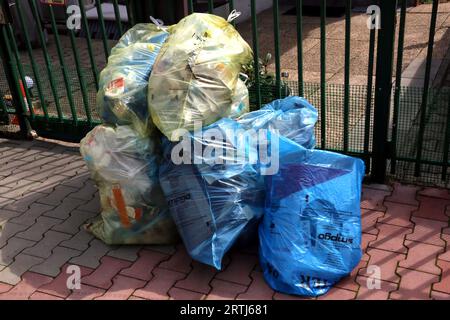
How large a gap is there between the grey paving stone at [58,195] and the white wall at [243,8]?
4610 mm

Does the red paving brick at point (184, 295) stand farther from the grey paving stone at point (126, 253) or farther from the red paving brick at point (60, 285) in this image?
the red paving brick at point (60, 285)

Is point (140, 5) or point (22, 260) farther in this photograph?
point (140, 5)

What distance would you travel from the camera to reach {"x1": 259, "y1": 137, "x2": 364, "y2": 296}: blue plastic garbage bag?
278cm

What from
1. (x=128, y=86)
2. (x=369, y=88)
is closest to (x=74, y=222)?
(x=128, y=86)

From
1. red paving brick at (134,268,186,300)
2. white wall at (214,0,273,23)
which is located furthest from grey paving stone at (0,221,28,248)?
white wall at (214,0,273,23)

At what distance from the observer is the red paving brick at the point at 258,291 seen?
281 cm

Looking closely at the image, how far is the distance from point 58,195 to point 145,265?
1.16 meters

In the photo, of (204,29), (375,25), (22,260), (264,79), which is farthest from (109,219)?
(375,25)

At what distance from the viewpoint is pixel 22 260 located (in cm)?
327

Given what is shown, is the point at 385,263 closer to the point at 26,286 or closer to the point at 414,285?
the point at 414,285

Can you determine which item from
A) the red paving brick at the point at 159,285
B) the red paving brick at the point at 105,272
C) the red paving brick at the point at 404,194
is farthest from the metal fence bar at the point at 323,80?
the red paving brick at the point at 105,272
